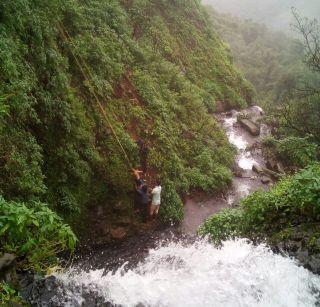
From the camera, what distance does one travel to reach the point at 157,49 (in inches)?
701

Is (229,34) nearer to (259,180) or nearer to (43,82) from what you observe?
(259,180)

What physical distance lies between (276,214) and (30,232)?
493 cm

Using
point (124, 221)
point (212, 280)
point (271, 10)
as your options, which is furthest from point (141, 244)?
point (271, 10)

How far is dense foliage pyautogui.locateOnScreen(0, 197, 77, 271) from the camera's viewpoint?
5.25m

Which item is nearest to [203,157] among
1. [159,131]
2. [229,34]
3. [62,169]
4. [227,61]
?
[159,131]

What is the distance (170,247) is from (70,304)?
3224 mm

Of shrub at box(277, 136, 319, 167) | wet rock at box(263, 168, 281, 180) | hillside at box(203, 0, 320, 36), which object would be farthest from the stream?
hillside at box(203, 0, 320, 36)

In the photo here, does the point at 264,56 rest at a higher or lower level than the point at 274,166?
lower

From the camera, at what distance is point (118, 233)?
387 inches

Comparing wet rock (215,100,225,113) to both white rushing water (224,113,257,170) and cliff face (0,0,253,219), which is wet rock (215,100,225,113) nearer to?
white rushing water (224,113,257,170)

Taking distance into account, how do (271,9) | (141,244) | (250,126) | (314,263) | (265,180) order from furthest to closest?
(271,9), (250,126), (265,180), (141,244), (314,263)

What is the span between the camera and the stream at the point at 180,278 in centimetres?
703

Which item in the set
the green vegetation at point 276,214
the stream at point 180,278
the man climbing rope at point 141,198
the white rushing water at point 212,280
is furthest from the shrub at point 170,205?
the green vegetation at point 276,214

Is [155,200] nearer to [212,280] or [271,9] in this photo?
[212,280]
